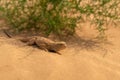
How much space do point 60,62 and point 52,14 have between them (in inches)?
49.2

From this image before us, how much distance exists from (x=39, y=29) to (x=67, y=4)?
30.2 inches

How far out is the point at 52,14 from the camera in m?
5.75

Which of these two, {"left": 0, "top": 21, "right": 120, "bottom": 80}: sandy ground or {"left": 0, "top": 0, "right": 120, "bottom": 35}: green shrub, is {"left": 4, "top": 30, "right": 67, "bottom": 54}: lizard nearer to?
{"left": 0, "top": 21, "right": 120, "bottom": 80}: sandy ground

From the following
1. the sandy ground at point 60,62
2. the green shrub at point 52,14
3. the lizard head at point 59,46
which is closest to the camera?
the sandy ground at point 60,62

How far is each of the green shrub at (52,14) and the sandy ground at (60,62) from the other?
38 centimetres

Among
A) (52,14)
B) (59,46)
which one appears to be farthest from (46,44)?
(52,14)

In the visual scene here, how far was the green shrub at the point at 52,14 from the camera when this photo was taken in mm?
5688

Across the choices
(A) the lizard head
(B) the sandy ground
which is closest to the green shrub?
(B) the sandy ground

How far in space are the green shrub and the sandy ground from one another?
1.24ft

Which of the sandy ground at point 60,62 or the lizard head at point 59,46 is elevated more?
the lizard head at point 59,46

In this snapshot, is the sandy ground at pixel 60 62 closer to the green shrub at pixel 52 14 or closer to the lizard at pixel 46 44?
the lizard at pixel 46 44

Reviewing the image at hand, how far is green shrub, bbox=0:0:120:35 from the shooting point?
569 centimetres

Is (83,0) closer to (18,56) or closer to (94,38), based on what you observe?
(94,38)

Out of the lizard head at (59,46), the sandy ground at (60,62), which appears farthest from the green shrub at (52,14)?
the lizard head at (59,46)
